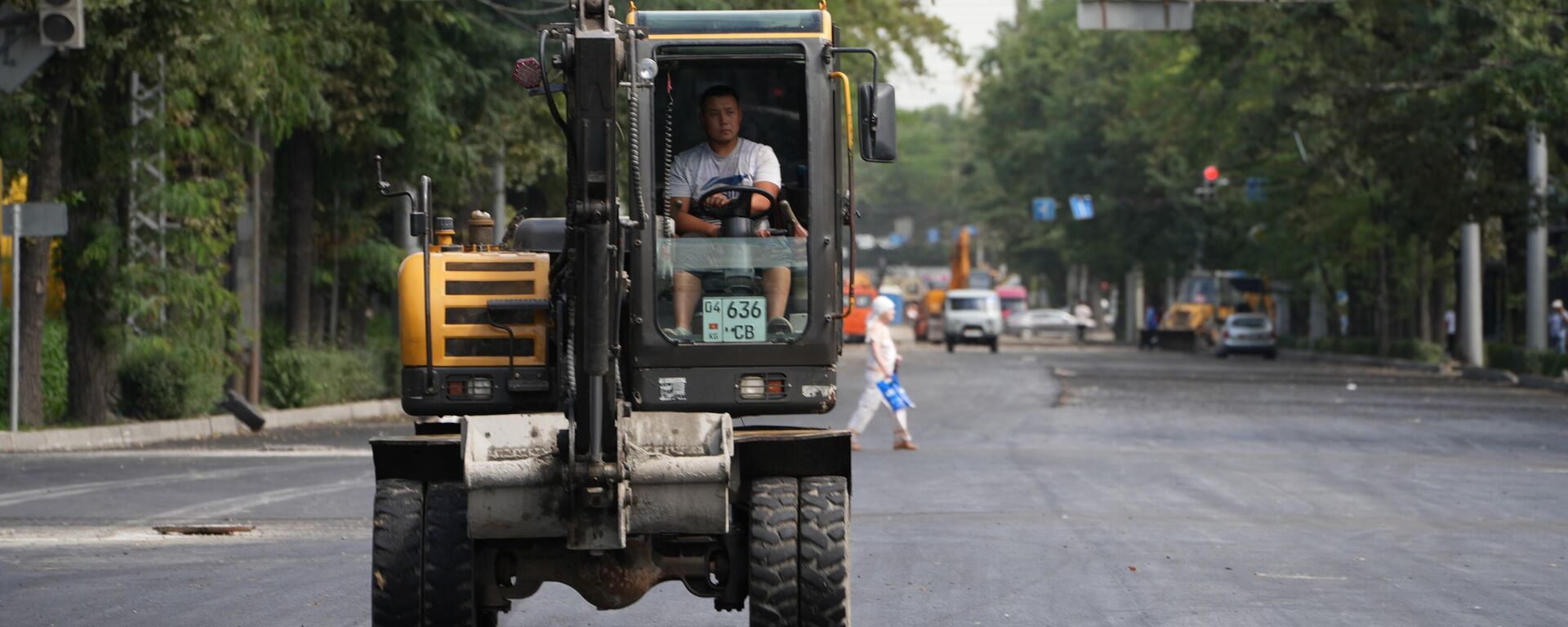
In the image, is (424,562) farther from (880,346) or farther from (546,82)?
(880,346)

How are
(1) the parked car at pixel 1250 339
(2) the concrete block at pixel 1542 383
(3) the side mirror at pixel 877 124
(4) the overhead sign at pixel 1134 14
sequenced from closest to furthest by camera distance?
(3) the side mirror at pixel 877 124 → (4) the overhead sign at pixel 1134 14 → (2) the concrete block at pixel 1542 383 → (1) the parked car at pixel 1250 339

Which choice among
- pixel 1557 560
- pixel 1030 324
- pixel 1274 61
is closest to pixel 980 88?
pixel 1030 324

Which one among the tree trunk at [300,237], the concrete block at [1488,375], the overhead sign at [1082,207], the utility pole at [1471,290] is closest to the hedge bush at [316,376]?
the tree trunk at [300,237]

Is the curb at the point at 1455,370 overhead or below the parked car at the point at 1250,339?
below

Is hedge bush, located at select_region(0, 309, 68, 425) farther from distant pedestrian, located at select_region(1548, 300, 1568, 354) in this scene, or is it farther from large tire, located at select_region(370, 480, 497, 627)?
distant pedestrian, located at select_region(1548, 300, 1568, 354)

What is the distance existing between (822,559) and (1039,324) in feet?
316

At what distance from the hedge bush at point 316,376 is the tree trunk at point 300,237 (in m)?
0.47

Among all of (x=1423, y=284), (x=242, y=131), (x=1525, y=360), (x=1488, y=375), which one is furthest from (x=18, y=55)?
(x=1423, y=284)

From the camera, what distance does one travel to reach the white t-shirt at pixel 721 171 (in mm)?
8562

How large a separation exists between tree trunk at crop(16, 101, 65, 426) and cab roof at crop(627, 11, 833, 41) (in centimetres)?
1554

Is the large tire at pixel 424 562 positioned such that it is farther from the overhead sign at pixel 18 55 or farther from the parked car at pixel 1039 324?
the parked car at pixel 1039 324

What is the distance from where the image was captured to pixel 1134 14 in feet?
82.3

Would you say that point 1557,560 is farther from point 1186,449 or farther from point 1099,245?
point 1099,245

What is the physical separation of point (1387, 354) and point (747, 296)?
5223cm
